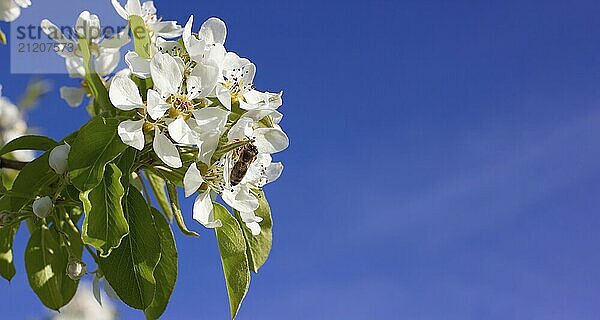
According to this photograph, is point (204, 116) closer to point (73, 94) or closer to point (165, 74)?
point (165, 74)

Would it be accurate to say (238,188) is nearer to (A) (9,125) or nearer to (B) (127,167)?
(B) (127,167)

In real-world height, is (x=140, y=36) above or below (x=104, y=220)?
above

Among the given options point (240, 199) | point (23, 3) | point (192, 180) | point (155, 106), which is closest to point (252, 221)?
point (240, 199)

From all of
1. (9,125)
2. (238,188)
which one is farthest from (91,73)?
(9,125)

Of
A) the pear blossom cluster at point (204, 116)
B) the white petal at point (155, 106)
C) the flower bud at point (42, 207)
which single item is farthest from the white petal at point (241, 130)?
the flower bud at point (42, 207)

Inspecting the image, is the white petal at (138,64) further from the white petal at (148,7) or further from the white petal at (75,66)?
the white petal at (75,66)
